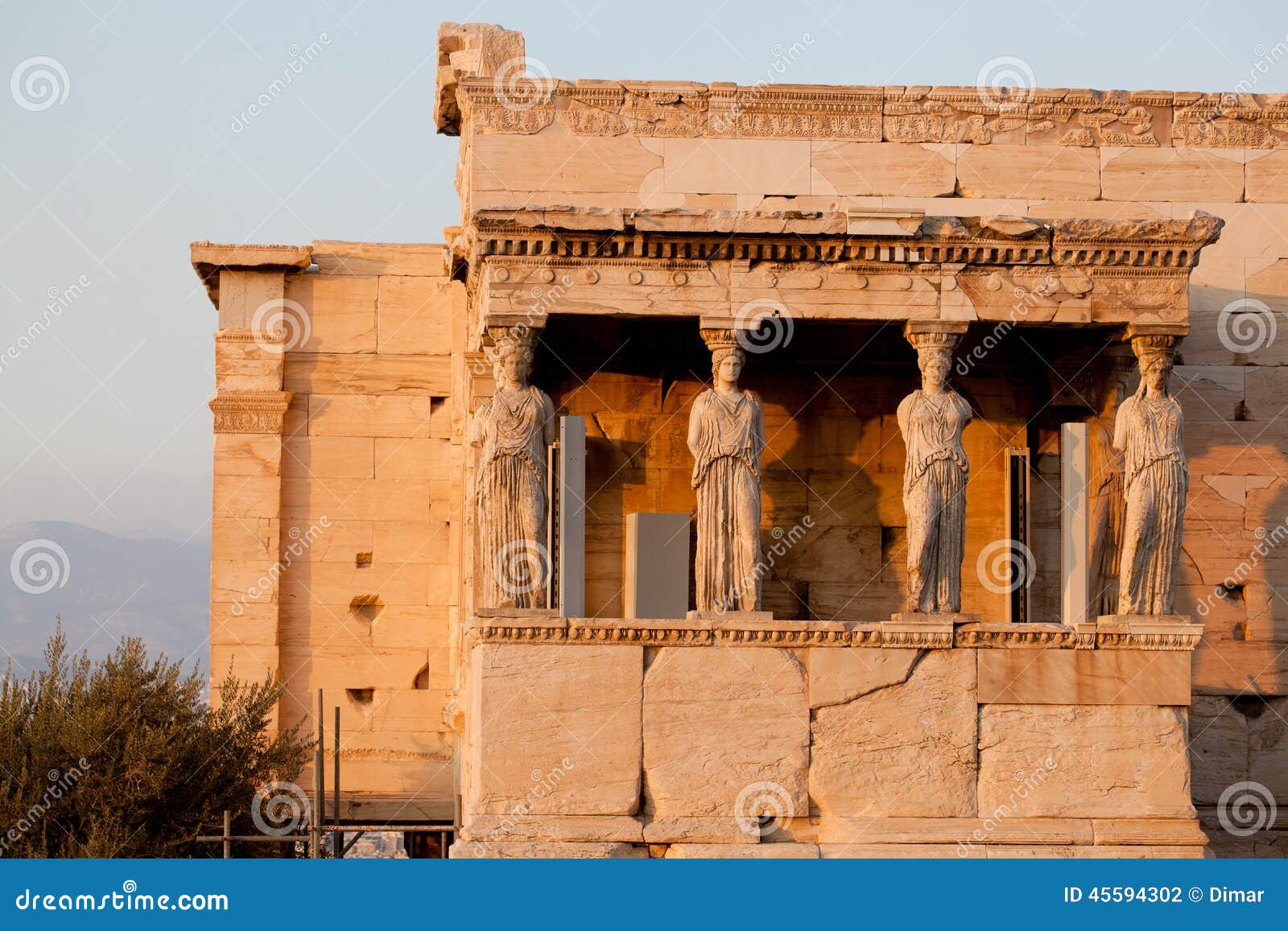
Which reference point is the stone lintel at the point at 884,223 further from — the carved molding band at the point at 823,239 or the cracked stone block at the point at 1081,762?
the cracked stone block at the point at 1081,762

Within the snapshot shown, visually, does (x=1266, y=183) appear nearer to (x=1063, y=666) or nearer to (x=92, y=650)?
(x=1063, y=666)

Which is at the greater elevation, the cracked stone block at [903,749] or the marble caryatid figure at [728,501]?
the marble caryatid figure at [728,501]

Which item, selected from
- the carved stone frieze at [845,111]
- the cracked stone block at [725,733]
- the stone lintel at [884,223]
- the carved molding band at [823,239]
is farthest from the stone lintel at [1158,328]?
the cracked stone block at [725,733]

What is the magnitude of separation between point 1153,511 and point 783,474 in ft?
9.77

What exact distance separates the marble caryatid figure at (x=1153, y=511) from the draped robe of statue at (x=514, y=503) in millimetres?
3916

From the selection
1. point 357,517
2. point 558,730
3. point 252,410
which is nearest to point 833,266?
point 558,730

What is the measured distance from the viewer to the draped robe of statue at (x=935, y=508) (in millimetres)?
14047

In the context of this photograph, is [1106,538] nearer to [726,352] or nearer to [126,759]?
[726,352]

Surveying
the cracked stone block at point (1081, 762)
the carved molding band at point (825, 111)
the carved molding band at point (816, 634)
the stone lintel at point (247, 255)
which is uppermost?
the carved molding band at point (825, 111)

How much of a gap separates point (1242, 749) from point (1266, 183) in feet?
14.3

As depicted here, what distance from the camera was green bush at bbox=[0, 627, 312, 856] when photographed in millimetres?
14688

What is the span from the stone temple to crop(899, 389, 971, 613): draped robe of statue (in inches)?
1.0

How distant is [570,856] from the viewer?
13.3 meters

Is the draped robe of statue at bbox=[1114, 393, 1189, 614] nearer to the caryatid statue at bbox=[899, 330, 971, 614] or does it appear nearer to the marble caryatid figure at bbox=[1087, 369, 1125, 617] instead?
the marble caryatid figure at bbox=[1087, 369, 1125, 617]
